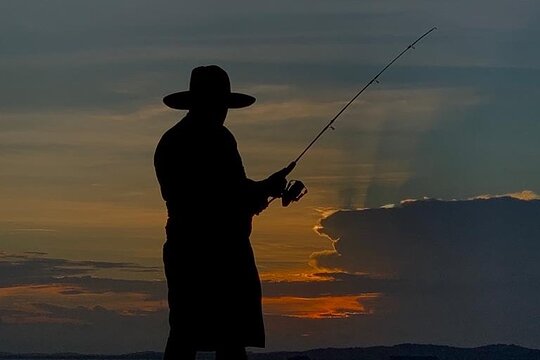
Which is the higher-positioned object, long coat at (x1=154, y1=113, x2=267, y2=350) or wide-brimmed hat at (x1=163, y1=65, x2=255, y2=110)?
wide-brimmed hat at (x1=163, y1=65, x2=255, y2=110)

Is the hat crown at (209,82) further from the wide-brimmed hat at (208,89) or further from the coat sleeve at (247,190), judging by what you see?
the coat sleeve at (247,190)

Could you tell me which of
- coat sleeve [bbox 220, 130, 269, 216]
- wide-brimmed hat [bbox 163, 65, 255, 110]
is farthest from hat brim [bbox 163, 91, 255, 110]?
coat sleeve [bbox 220, 130, 269, 216]

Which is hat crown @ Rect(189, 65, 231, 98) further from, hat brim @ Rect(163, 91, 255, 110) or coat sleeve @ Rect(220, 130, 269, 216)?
coat sleeve @ Rect(220, 130, 269, 216)

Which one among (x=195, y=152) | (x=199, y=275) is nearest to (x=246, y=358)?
(x=199, y=275)

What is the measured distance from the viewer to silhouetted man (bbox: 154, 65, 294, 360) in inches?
269

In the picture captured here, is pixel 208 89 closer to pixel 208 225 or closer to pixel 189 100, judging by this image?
pixel 189 100

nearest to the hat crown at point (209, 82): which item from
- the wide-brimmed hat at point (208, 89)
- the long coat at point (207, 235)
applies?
the wide-brimmed hat at point (208, 89)

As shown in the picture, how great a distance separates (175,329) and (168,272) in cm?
49

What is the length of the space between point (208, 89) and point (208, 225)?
1.14 metres

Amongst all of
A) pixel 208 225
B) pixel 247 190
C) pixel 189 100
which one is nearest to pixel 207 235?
pixel 208 225

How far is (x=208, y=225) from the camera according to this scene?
685 centimetres

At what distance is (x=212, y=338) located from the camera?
6.96m

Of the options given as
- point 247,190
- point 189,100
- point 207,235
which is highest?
point 189,100

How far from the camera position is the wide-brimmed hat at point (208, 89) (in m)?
6.87
